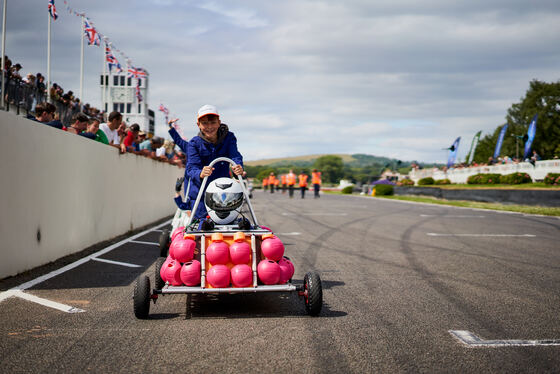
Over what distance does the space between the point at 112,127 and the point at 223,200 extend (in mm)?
6482

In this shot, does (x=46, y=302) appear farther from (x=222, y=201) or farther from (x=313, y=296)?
(x=313, y=296)

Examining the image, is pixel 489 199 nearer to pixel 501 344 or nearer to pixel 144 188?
pixel 144 188

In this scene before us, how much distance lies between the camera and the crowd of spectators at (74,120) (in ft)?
31.0

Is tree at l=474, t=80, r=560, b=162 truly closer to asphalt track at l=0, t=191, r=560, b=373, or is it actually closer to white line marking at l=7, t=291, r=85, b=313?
asphalt track at l=0, t=191, r=560, b=373

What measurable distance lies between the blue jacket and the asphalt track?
138cm

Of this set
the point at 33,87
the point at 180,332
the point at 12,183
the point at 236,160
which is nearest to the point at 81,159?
the point at 12,183

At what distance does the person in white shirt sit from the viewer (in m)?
11.0

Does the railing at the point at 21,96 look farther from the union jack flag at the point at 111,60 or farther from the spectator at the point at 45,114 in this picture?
the union jack flag at the point at 111,60

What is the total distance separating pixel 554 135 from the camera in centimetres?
7712

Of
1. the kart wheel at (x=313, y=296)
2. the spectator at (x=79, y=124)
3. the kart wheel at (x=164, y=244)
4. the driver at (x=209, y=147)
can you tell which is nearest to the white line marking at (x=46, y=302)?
the driver at (x=209, y=147)

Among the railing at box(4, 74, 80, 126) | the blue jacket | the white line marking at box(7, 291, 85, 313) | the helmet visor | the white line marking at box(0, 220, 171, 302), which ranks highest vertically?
the railing at box(4, 74, 80, 126)

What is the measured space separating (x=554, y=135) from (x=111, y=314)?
8363cm

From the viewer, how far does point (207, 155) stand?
6.24 metres

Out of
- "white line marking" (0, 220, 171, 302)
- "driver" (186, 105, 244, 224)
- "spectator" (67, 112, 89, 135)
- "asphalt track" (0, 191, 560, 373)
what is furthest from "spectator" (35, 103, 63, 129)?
"driver" (186, 105, 244, 224)
